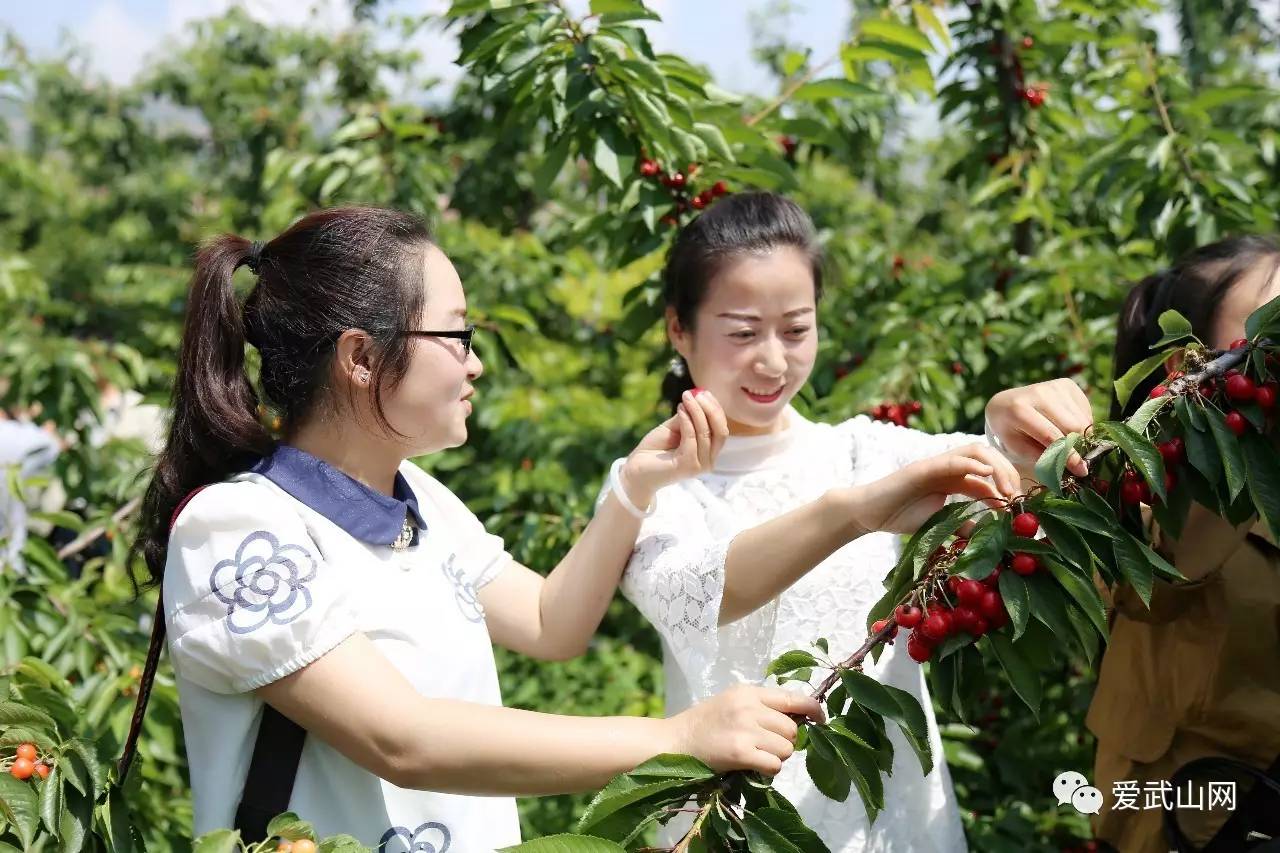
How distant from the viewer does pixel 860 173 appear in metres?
5.14

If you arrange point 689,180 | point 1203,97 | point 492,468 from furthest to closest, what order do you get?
point 492,468 < point 1203,97 < point 689,180

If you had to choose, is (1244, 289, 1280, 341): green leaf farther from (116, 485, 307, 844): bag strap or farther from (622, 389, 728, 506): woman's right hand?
(116, 485, 307, 844): bag strap

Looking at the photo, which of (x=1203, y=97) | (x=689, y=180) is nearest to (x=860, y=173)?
(x=1203, y=97)

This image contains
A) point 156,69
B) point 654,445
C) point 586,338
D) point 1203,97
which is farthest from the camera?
point 156,69

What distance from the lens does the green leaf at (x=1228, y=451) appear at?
1.28m

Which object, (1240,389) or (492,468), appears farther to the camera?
(492,468)

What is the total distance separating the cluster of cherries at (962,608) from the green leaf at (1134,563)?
0.09 metres

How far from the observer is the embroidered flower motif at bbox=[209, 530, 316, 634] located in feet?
4.15

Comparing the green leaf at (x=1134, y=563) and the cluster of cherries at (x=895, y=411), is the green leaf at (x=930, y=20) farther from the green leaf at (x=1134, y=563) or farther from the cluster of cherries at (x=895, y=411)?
the green leaf at (x=1134, y=563)

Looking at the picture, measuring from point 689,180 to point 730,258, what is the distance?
771 millimetres

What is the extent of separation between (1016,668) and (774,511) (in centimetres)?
56

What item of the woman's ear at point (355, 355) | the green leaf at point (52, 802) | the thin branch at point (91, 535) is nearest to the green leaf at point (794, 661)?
the woman's ear at point (355, 355)

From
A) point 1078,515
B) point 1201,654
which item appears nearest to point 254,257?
point 1078,515

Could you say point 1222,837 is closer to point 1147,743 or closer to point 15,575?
point 1147,743
